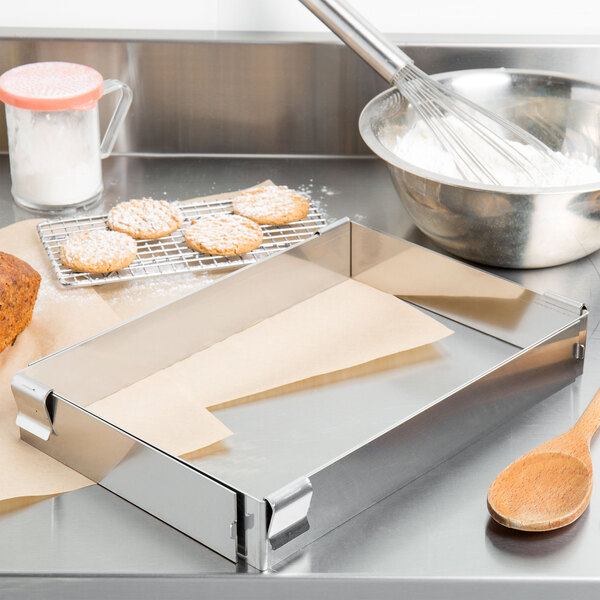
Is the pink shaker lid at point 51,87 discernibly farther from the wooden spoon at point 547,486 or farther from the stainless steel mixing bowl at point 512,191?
the wooden spoon at point 547,486

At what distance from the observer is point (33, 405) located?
2.12 feet

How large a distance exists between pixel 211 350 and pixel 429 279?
0.66ft

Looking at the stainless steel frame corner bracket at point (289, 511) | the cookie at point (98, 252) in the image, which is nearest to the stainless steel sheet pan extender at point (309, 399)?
the stainless steel frame corner bracket at point (289, 511)

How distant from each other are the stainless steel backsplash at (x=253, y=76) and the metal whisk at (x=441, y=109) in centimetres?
12

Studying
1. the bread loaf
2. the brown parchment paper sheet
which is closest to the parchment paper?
the brown parchment paper sheet

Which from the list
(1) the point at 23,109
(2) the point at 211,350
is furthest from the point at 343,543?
(1) the point at 23,109

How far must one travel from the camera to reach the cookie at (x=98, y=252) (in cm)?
86

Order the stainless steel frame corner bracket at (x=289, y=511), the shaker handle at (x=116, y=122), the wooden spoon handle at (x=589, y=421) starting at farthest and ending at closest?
the shaker handle at (x=116, y=122), the wooden spoon handle at (x=589, y=421), the stainless steel frame corner bracket at (x=289, y=511)

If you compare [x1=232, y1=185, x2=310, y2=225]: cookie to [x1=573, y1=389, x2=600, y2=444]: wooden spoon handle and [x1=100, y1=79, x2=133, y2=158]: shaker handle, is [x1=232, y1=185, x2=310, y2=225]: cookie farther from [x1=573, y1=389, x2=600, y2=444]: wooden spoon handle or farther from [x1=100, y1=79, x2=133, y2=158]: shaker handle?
[x1=573, y1=389, x2=600, y2=444]: wooden spoon handle

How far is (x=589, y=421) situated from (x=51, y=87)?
0.59 metres

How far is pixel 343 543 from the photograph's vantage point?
59 centimetres

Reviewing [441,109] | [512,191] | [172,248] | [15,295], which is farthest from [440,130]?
[15,295]

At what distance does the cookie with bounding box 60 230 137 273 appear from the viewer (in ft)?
2.83

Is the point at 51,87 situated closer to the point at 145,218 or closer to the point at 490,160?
the point at 145,218
